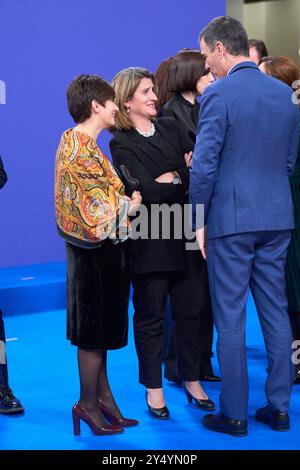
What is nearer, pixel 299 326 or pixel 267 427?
pixel 267 427

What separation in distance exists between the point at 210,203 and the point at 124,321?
56 centimetres

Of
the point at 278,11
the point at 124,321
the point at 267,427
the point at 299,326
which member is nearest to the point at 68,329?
the point at 124,321

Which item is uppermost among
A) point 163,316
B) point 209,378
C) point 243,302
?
point 243,302

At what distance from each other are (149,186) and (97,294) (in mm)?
532

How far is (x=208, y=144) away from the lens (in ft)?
10.4

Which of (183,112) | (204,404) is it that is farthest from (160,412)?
(183,112)

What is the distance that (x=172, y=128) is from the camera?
365 cm

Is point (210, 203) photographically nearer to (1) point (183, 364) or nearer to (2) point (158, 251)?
(2) point (158, 251)

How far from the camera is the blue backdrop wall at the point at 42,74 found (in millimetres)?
6047

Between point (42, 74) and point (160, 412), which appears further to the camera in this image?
point (42, 74)

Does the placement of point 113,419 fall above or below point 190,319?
below

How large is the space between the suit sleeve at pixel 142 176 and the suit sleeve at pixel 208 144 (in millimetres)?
247

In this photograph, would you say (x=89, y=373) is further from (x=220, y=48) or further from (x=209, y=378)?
(x=220, y=48)

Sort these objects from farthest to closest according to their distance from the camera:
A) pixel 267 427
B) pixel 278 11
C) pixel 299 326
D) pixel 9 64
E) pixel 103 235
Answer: pixel 278 11
pixel 9 64
pixel 299 326
pixel 267 427
pixel 103 235
